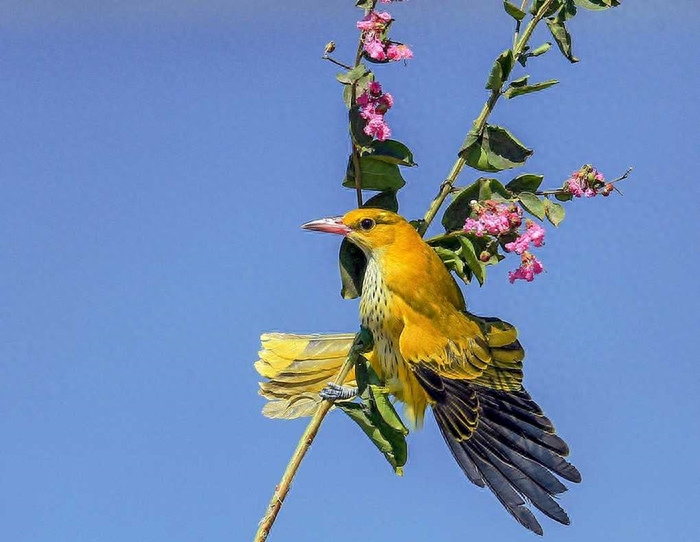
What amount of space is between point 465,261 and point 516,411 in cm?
64

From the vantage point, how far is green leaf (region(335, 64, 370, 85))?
13.0 feet

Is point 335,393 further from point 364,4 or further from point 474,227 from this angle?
point 364,4

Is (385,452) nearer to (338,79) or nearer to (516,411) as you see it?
(516,411)

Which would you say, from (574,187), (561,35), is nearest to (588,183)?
(574,187)

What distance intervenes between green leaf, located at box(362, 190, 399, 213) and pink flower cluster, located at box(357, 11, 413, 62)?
73cm

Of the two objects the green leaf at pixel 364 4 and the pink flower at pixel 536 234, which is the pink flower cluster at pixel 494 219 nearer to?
the pink flower at pixel 536 234

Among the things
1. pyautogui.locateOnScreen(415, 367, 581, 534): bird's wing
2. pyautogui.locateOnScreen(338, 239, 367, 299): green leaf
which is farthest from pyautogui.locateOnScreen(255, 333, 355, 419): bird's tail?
pyautogui.locateOnScreen(415, 367, 581, 534): bird's wing

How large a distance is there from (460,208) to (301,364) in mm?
1389

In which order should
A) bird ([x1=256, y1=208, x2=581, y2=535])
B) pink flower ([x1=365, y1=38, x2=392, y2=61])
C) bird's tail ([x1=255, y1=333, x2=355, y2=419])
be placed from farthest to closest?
bird's tail ([x1=255, y1=333, x2=355, y2=419]) < bird ([x1=256, y1=208, x2=581, y2=535]) < pink flower ([x1=365, y1=38, x2=392, y2=61])

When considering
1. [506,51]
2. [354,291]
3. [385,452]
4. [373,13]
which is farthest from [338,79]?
[385,452]

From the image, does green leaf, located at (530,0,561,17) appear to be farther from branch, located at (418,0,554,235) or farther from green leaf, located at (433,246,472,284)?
green leaf, located at (433,246,472,284)

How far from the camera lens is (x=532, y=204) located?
14.3ft

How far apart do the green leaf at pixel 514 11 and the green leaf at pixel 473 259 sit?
89 centimetres

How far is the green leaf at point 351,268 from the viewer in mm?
4676
